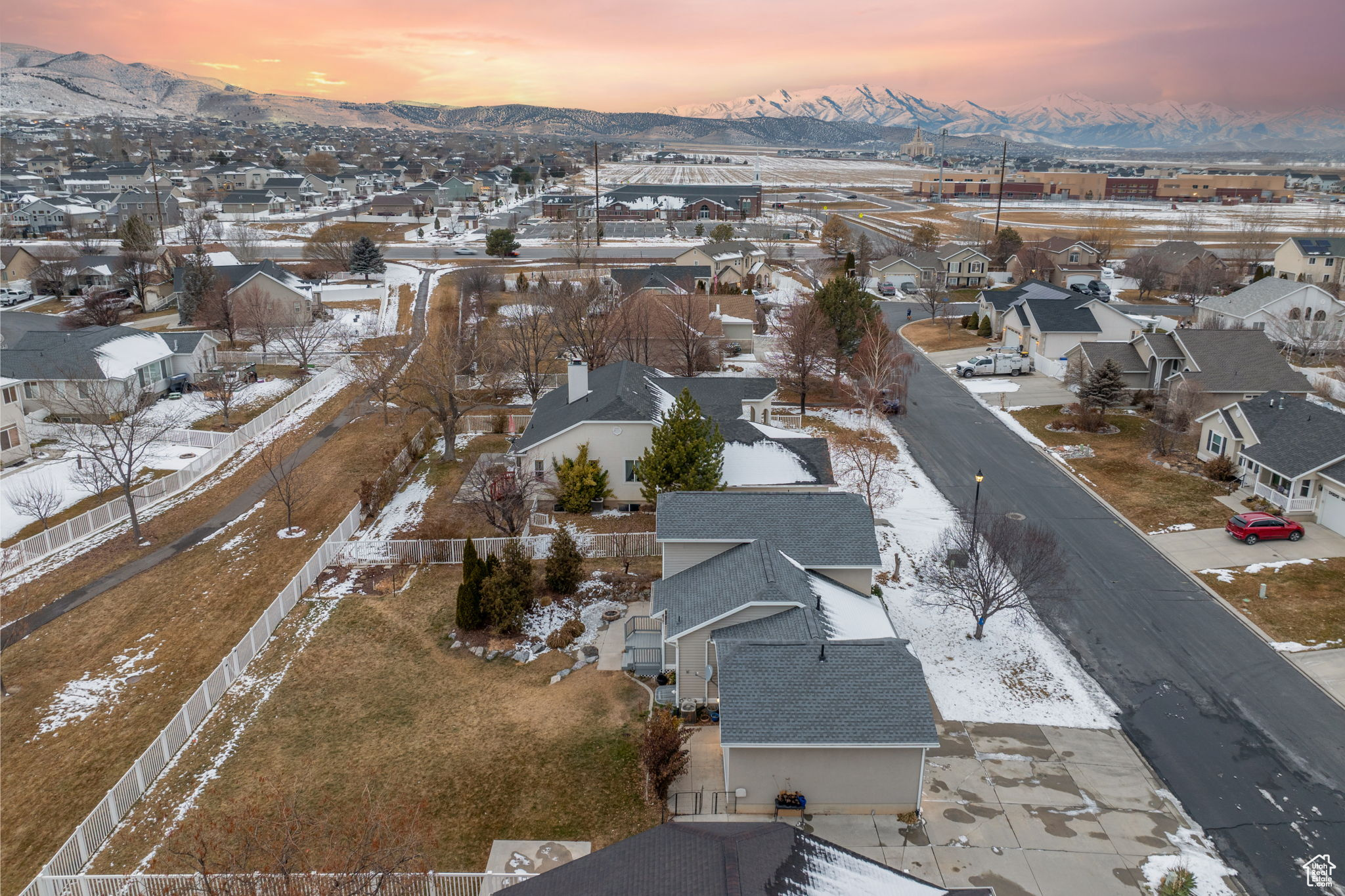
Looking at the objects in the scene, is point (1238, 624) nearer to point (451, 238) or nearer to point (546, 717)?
point (546, 717)

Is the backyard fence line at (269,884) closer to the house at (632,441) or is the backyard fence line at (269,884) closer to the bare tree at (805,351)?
the house at (632,441)

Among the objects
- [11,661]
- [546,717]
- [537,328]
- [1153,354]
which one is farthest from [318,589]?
[1153,354]

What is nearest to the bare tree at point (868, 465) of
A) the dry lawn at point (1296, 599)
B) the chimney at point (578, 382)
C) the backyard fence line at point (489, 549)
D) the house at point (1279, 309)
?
the backyard fence line at point (489, 549)

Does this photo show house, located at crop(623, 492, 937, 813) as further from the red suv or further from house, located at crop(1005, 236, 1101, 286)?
house, located at crop(1005, 236, 1101, 286)

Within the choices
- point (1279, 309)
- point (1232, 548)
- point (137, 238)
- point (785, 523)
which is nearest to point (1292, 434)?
point (1232, 548)

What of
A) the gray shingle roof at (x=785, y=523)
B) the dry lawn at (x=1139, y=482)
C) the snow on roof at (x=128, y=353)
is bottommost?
the dry lawn at (x=1139, y=482)

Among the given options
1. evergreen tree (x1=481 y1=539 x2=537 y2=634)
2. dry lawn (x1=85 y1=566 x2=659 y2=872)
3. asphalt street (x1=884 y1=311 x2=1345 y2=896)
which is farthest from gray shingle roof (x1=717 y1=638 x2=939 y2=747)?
evergreen tree (x1=481 y1=539 x2=537 y2=634)
